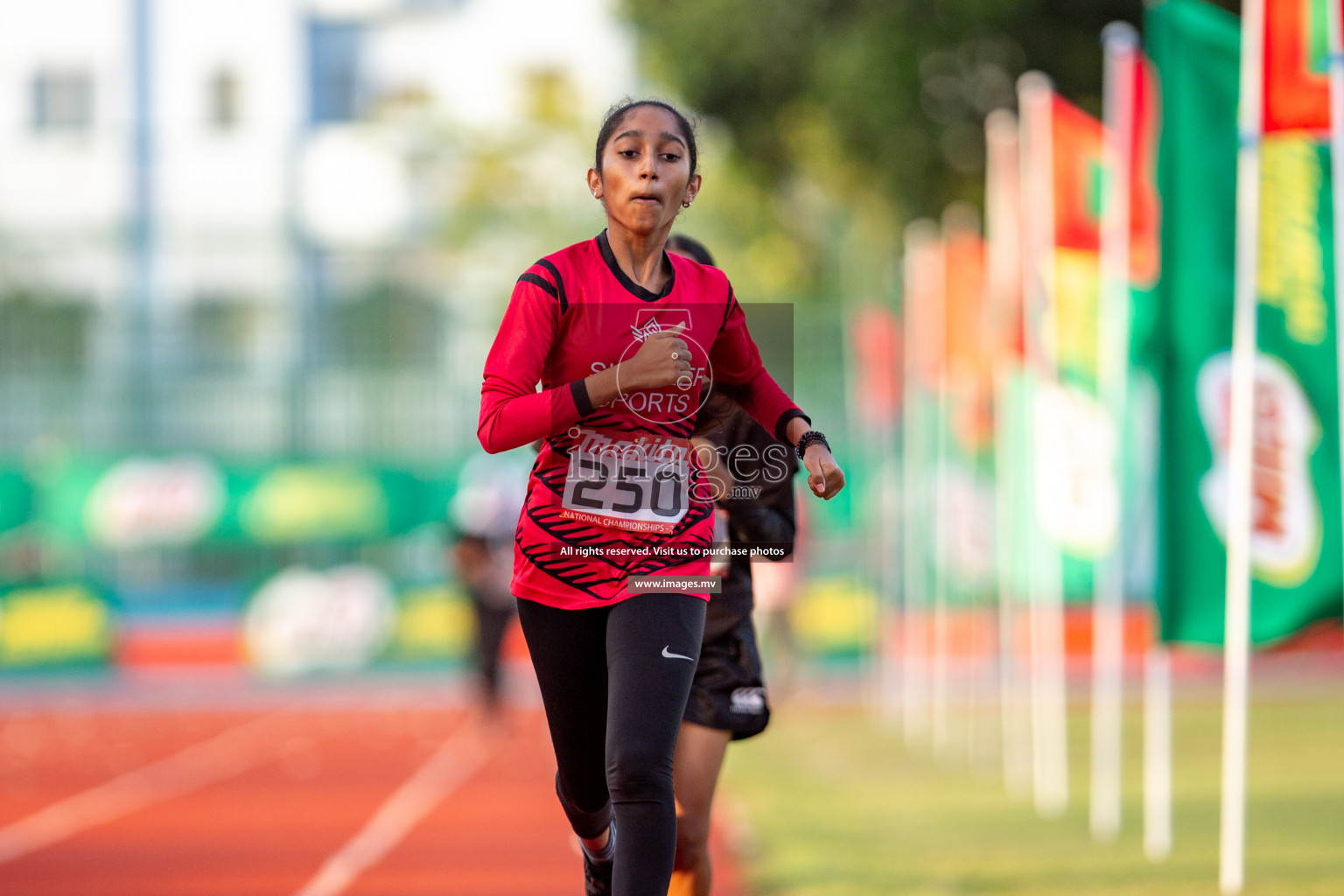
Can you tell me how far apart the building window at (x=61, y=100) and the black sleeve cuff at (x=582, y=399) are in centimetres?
4731

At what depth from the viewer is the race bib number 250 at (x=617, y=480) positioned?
4184mm

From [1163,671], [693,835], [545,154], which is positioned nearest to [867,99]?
[1163,671]

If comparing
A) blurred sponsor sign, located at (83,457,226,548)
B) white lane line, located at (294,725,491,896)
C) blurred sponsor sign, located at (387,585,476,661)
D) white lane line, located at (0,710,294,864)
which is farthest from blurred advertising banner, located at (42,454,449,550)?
white lane line, located at (294,725,491,896)

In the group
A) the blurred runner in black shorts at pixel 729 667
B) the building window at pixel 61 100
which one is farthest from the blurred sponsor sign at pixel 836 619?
the building window at pixel 61 100

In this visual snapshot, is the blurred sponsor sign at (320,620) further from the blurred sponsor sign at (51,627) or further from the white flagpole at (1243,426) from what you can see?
the white flagpole at (1243,426)

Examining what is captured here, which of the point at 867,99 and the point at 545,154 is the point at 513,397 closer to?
the point at 867,99

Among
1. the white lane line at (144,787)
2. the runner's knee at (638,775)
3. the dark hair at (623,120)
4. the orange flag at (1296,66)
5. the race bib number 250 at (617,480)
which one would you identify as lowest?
the white lane line at (144,787)

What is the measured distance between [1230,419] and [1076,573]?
3.56 m

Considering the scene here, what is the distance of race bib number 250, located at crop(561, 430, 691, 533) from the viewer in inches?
165

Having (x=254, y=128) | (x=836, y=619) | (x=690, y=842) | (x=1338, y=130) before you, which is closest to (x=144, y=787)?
(x=690, y=842)

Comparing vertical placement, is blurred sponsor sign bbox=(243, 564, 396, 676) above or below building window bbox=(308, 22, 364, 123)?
below

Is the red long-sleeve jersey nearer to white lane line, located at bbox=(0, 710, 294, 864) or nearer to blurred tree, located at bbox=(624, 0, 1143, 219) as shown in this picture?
white lane line, located at bbox=(0, 710, 294, 864)

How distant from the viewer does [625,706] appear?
4137mm

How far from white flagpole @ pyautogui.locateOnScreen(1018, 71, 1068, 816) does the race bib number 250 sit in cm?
721
